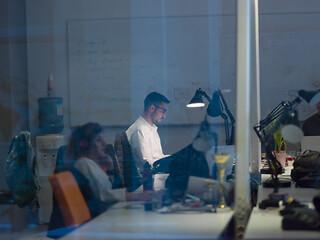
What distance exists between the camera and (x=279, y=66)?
17.9 ft

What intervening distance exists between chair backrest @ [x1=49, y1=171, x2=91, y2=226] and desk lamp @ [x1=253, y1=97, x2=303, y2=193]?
0.93m

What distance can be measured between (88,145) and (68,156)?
0.16 meters

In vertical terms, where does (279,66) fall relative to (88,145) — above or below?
above

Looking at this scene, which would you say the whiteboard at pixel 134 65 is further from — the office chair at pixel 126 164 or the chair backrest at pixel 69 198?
the chair backrest at pixel 69 198

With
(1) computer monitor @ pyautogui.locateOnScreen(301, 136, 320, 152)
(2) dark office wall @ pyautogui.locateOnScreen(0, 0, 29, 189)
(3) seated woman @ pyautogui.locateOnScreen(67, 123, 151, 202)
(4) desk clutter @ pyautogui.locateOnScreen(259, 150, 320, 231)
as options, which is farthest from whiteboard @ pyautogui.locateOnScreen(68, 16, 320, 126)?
(3) seated woman @ pyautogui.locateOnScreen(67, 123, 151, 202)

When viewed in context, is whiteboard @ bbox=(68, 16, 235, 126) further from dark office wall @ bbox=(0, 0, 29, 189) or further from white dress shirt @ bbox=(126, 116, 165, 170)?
white dress shirt @ bbox=(126, 116, 165, 170)

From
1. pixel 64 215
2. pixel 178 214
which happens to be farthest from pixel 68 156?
pixel 178 214

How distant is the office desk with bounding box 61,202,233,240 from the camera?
6.21ft

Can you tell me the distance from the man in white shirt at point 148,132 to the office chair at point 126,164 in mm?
87

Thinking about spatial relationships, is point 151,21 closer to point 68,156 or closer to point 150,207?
point 68,156

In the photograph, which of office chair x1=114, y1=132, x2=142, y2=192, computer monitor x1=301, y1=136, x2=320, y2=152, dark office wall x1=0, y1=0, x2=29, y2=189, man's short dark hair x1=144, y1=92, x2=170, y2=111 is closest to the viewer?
office chair x1=114, y1=132, x2=142, y2=192

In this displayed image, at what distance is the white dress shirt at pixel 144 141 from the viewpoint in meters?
4.34

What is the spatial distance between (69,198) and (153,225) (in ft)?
1.97

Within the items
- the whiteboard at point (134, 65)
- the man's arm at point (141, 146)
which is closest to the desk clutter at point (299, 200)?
the man's arm at point (141, 146)
